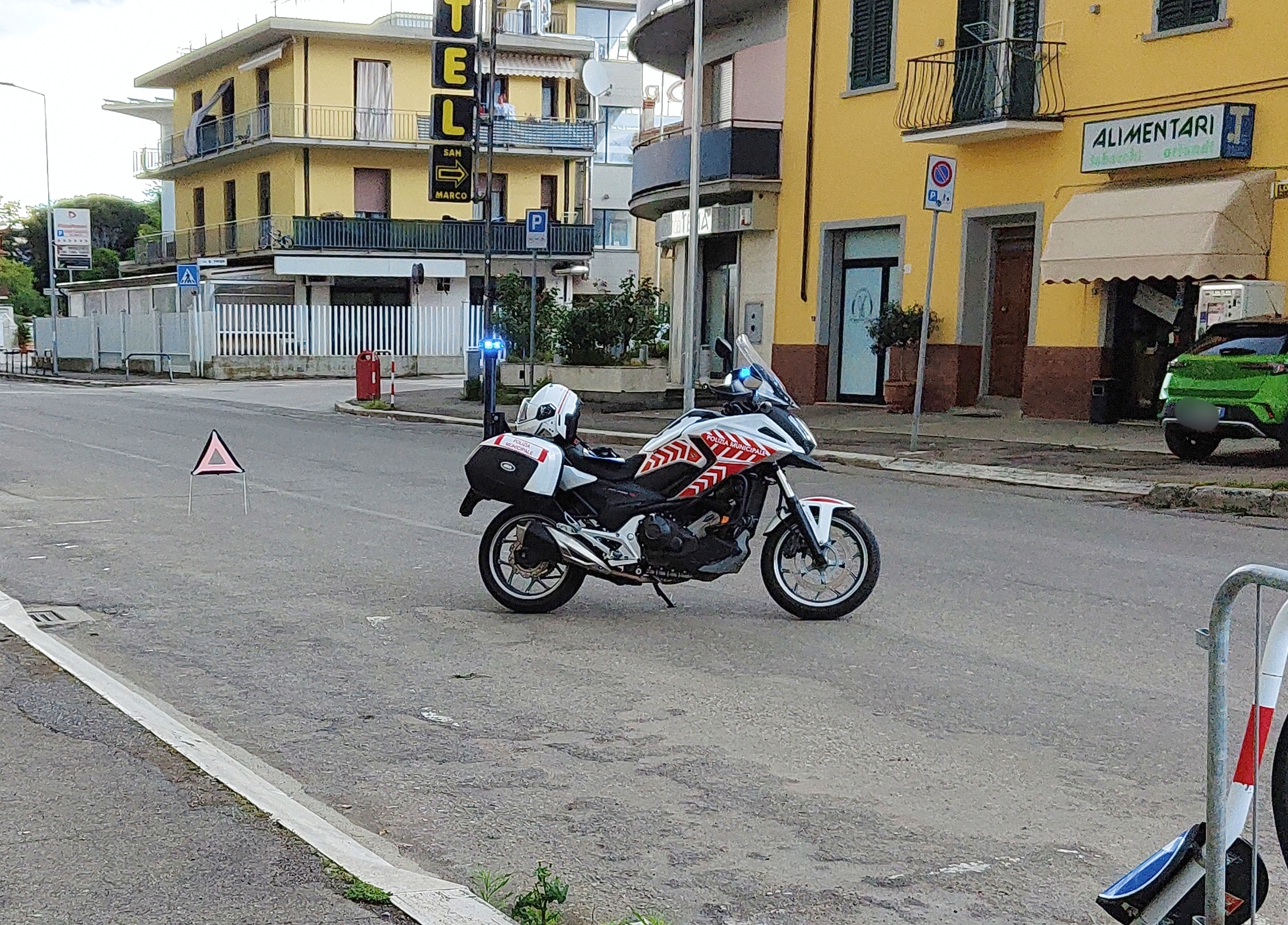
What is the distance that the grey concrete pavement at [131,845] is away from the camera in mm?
3736

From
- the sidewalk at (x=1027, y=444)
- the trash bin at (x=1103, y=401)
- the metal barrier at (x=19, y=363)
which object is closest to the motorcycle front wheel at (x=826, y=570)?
the sidewalk at (x=1027, y=444)

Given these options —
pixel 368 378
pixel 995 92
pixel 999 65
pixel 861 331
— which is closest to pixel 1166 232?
pixel 995 92

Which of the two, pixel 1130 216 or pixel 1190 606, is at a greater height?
pixel 1130 216

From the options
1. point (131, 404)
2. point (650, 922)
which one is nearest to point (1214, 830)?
point (650, 922)

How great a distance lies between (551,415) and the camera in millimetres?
7902

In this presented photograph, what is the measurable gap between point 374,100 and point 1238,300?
39.0 m

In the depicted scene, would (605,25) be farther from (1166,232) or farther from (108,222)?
(108,222)

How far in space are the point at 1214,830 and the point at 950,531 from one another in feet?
26.3

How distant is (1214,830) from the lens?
3.18 metres

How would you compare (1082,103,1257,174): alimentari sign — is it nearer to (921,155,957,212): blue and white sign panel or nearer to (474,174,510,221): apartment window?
(921,155,957,212): blue and white sign panel

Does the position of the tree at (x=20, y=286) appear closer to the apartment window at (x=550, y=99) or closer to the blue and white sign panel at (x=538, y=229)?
the apartment window at (x=550, y=99)

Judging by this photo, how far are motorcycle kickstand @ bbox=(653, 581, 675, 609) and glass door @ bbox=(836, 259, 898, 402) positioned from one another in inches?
652

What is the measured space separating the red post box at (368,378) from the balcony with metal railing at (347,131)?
764 inches

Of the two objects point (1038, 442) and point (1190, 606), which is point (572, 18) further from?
point (1190, 606)
